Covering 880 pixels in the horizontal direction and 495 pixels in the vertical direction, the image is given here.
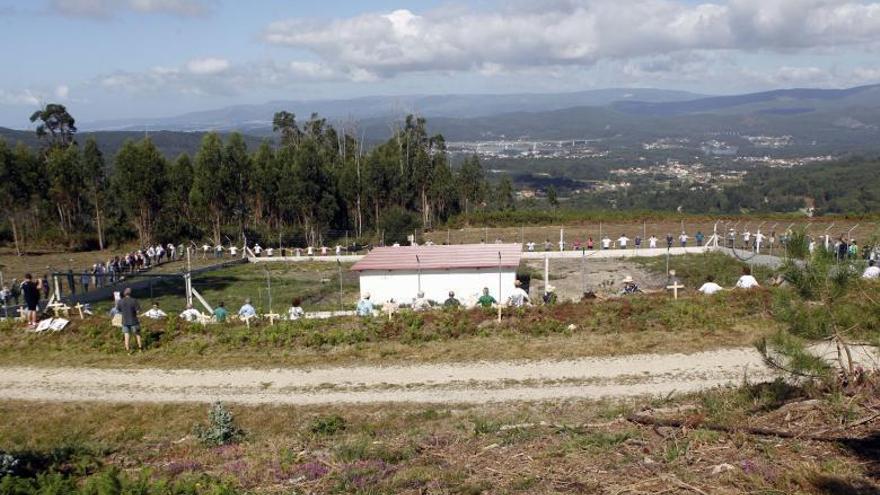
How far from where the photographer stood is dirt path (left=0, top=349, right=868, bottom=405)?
12922 millimetres

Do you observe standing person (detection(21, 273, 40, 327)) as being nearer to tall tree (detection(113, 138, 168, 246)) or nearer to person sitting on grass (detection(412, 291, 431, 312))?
person sitting on grass (detection(412, 291, 431, 312))

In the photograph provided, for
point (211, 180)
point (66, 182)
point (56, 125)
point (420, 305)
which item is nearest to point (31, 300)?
point (420, 305)

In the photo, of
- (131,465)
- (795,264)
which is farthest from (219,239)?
(795,264)

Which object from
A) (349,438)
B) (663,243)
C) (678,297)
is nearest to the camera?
(349,438)

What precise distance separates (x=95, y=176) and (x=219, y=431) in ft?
170

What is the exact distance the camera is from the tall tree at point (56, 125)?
68.8 meters

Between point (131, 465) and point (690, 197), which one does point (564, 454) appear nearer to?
point (131, 465)

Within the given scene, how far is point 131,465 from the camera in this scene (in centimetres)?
929

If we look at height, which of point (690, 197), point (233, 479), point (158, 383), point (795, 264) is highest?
point (795, 264)

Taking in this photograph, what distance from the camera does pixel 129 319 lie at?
1664 centimetres

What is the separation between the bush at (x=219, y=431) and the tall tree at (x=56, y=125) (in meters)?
66.9

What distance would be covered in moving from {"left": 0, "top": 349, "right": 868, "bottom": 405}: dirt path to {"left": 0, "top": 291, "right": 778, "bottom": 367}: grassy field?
25.2 inches

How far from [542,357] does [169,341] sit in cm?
885

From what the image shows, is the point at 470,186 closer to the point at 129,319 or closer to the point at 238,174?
the point at 238,174
